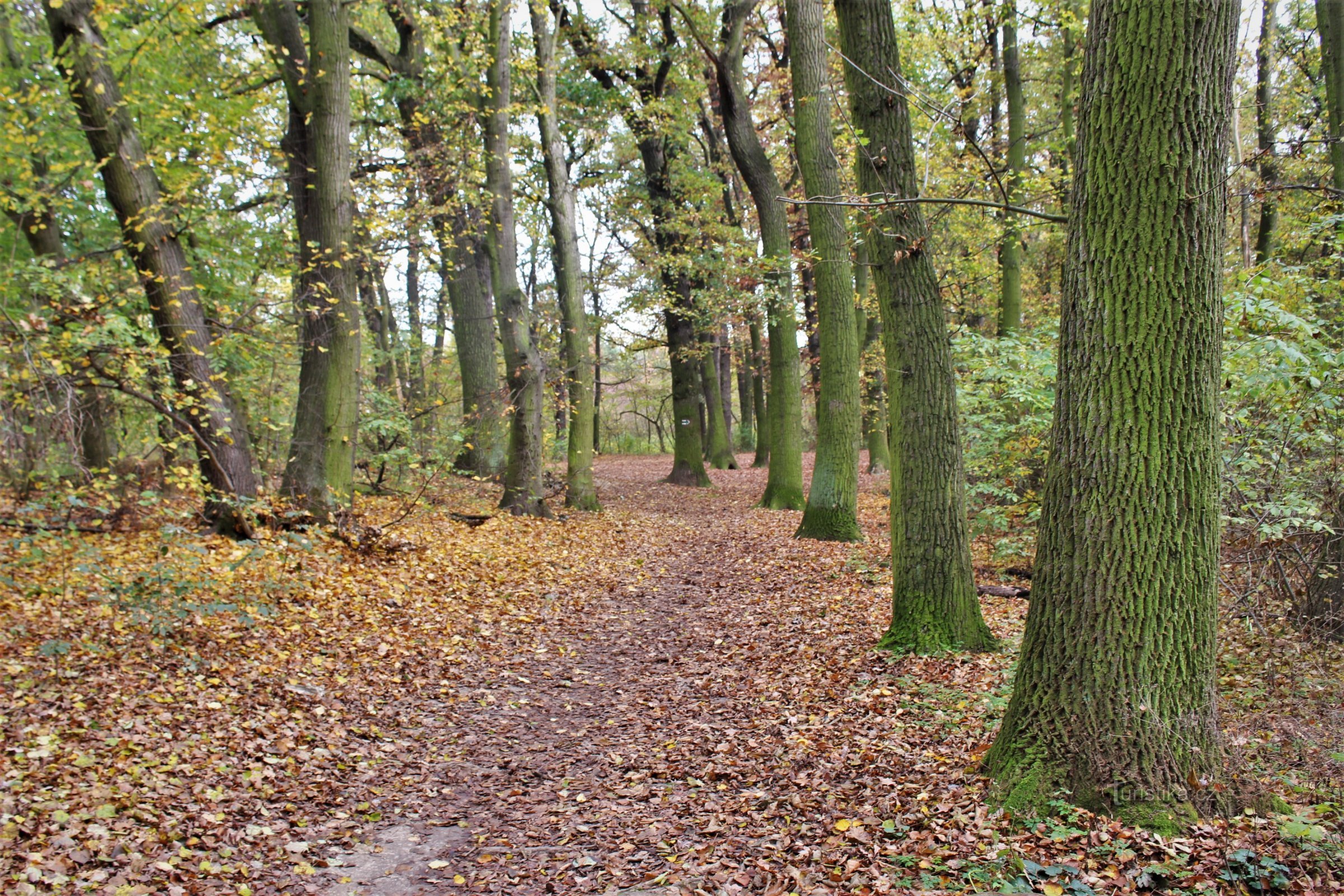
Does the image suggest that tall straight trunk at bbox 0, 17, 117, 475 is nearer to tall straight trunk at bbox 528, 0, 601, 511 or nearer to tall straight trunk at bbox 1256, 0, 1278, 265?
tall straight trunk at bbox 528, 0, 601, 511

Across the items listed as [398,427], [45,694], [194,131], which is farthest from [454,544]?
[194,131]

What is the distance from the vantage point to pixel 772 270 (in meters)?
12.2

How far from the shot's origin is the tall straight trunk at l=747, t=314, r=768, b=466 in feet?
80.6

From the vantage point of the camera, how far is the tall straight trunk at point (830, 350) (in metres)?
10.4

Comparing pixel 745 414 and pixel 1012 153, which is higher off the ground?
pixel 1012 153

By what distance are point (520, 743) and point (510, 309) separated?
876 cm

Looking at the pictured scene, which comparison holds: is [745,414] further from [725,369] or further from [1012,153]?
[1012,153]

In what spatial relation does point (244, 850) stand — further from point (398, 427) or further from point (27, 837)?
point (398, 427)

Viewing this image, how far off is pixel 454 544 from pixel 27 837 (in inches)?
279

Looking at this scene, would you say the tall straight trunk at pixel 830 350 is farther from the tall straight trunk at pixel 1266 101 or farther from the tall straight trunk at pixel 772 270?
the tall straight trunk at pixel 1266 101

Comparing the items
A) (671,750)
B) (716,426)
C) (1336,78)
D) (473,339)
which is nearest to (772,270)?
(473,339)

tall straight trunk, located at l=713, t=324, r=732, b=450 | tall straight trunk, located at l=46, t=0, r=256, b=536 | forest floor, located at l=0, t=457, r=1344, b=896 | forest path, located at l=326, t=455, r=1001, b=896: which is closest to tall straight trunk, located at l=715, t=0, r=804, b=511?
forest path, located at l=326, t=455, r=1001, b=896

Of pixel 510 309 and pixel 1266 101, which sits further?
pixel 1266 101

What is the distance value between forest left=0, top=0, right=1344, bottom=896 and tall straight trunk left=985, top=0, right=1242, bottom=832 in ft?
0.06
